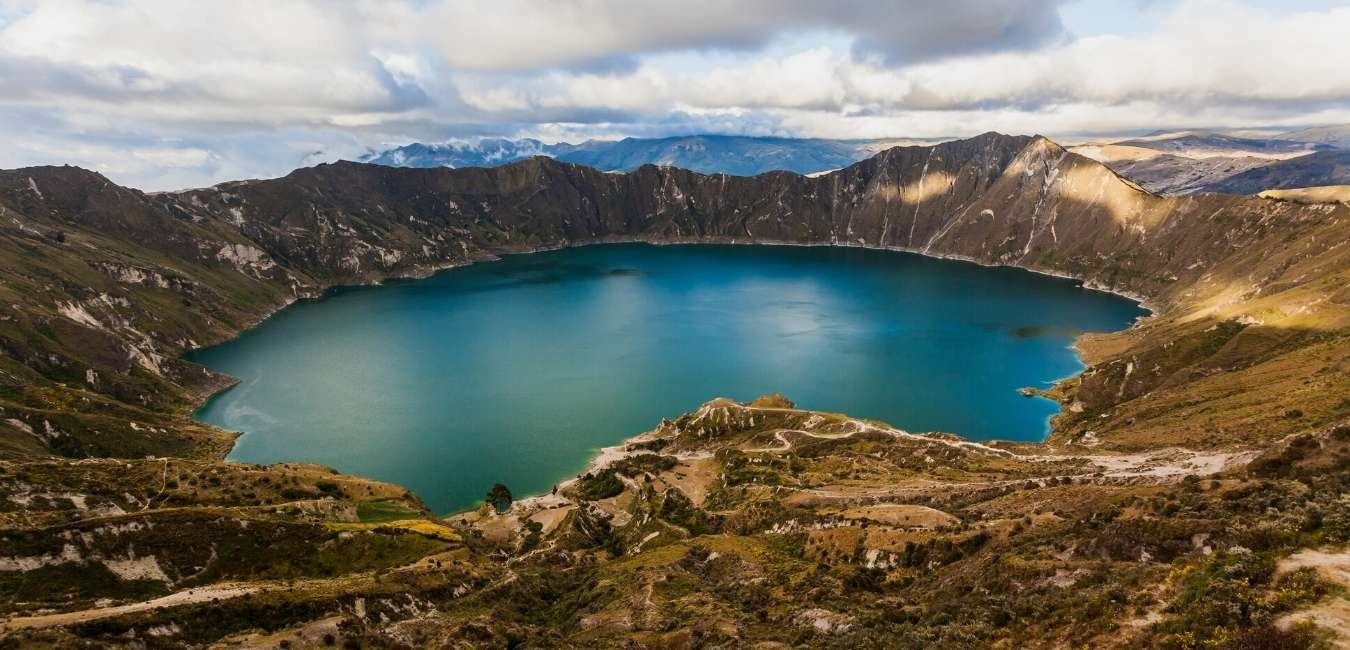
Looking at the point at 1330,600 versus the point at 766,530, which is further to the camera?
the point at 766,530

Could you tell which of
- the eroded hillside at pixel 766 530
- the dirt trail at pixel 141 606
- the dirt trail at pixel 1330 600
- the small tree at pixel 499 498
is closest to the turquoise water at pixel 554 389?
the small tree at pixel 499 498

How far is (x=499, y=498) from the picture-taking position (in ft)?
324

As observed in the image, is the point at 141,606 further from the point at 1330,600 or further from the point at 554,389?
the point at 554,389

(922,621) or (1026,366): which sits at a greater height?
(922,621)

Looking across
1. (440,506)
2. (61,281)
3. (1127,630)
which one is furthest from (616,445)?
(61,281)

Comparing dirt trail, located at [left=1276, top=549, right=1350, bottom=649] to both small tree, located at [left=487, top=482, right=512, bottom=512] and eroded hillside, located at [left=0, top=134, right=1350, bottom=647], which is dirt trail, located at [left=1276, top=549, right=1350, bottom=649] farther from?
small tree, located at [left=487, top=482, right=512, bottom=512]

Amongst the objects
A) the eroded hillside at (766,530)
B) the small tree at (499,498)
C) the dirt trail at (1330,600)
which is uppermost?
the dirt trail at (1330,600)

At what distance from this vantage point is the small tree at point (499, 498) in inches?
3858

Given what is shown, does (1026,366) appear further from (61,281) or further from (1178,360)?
(61,281)

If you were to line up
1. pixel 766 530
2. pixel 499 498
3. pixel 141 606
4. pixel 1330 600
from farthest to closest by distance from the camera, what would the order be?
pixel 499 498
pixel 766 530
pixel 141 606
pixel 1330 600

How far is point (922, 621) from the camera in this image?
3450 cm

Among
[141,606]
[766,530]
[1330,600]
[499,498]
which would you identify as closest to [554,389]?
[499,498]

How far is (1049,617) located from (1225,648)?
8.64 m

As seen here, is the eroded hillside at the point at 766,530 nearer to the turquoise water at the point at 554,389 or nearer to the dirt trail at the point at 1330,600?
the dirt trail at the point at 1330,600
